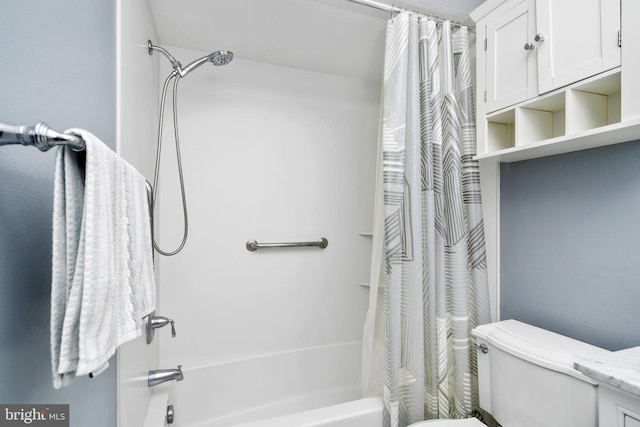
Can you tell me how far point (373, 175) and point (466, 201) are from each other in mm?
807

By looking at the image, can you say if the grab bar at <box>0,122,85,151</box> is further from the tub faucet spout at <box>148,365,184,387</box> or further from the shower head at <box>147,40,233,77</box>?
the tub faucet spout at <box>148,365,184,387</box>

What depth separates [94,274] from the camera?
1.44 ft

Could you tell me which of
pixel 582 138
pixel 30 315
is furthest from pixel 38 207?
pixel 582 138

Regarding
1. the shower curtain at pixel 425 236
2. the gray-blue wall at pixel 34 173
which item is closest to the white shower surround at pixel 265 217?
the shower curtain at pixel 425 236

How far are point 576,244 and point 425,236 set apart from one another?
576 mm

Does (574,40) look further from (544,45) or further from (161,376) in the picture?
(161,376)

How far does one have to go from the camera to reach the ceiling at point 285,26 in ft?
4.59

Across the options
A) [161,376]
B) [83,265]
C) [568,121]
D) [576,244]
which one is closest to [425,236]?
[576,244]

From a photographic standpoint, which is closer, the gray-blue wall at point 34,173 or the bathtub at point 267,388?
the gray-blue wall at point 34,173

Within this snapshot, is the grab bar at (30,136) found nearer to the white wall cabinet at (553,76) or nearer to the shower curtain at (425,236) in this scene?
the shower curtain at (425,236)

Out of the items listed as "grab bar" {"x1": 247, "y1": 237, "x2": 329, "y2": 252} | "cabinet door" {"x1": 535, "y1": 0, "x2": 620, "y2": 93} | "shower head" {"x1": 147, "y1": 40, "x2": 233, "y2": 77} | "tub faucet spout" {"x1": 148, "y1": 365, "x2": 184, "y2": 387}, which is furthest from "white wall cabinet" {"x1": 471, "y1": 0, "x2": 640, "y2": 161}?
"tub faucet spout" {"x1": 148, "y1": 365, "x2": 184, "y2": 387}

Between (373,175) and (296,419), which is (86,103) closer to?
(296,419)

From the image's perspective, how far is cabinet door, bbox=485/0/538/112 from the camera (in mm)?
1139

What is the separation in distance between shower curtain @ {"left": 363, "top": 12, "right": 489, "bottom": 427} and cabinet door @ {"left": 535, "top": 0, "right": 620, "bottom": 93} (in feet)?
1.27
